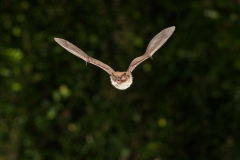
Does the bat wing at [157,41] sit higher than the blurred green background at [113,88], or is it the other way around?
the blurred green background at [113,88]

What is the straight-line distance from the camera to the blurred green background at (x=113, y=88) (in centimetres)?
237

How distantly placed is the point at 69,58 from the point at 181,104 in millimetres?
1237

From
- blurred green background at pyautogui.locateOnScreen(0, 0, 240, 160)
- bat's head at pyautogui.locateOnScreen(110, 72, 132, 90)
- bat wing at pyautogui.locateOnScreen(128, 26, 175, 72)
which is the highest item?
blurred green background at pyautogui.locateOnScreen(0, 0, 240, 160)

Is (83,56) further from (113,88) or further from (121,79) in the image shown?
(113,88)

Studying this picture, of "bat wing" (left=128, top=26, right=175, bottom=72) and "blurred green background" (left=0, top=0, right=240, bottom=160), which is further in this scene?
"blurred green background" (left=0, top=0, right=240, bottom=160)

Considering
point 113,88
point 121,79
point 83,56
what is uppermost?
point 113,88

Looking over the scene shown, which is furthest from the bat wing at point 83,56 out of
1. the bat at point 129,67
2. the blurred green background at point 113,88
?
the blurred green background at point 113,88

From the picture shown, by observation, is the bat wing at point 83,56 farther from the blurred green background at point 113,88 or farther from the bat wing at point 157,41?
the blurred green background at point 113,88

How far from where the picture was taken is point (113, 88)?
2.47 metres

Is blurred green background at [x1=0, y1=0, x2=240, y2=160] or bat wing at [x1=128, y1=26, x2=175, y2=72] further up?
blurred green background at [x1=0, y1=0, x2=240, y2=160]

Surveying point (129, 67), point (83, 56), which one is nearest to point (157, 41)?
point (129, 67)

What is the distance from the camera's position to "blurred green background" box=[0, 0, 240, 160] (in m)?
2.37

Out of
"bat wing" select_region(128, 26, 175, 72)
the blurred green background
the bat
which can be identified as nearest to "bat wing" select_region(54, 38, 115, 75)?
the bat

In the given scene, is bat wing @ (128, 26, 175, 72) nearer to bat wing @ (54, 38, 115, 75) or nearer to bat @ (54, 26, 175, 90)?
bat @ (54, 26, 175, 90)
